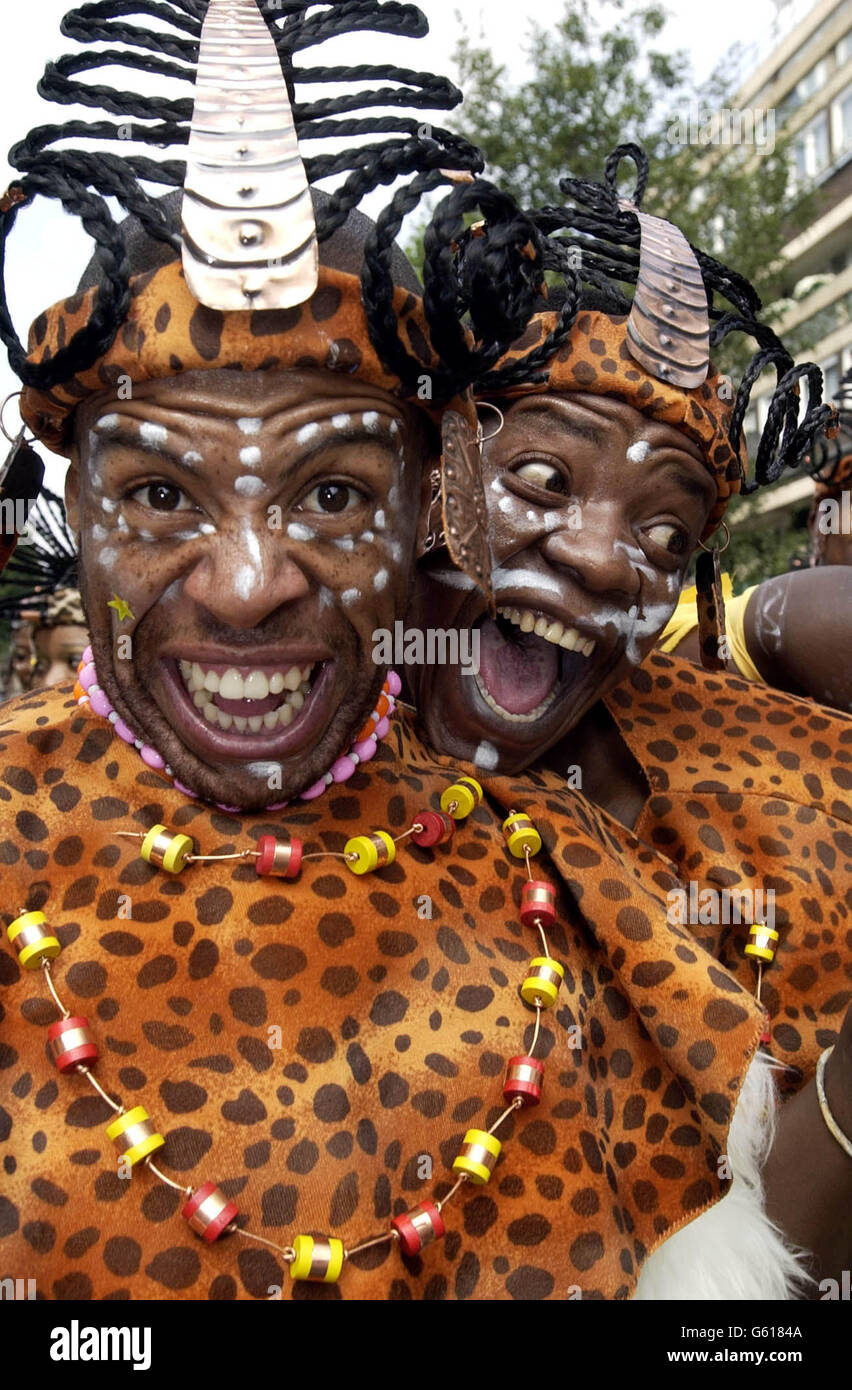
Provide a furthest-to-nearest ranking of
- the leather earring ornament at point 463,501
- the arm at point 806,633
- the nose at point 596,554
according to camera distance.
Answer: the arm at point 806,633 → the nose at point 596,554 → the leather earring ornament at point 463,501

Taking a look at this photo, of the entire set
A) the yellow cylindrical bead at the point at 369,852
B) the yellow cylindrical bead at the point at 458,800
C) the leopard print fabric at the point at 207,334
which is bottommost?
the yellow cylindrical bead at the point at 458,800

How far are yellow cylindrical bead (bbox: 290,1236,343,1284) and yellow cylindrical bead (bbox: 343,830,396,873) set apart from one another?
1.69 feet

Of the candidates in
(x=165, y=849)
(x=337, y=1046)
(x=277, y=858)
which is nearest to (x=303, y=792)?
(x=277, y=858)

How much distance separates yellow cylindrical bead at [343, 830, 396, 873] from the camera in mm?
1776

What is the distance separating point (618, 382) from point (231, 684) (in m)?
1.03

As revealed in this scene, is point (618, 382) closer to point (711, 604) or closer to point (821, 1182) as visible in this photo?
point (711, 604)

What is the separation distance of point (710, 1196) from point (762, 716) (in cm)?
114

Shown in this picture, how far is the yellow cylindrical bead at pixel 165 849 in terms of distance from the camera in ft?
5.53

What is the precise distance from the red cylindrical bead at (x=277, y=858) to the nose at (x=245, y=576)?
0.33 meters

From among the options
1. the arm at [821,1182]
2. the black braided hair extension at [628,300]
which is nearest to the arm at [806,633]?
the black braided hair extension at [628,300]

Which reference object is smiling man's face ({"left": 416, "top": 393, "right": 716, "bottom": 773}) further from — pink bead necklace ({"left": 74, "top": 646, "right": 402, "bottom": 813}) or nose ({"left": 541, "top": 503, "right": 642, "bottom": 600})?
pink bead necklace ({"left": 74, "top": 646, "right": 402, "bottom": 813})

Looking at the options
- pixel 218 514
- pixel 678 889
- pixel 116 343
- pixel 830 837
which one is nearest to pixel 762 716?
pixel 830 837

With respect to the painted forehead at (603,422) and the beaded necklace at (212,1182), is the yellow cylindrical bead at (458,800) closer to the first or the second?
the beaded necklace at (212,1182)

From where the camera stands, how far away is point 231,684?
1652mm
